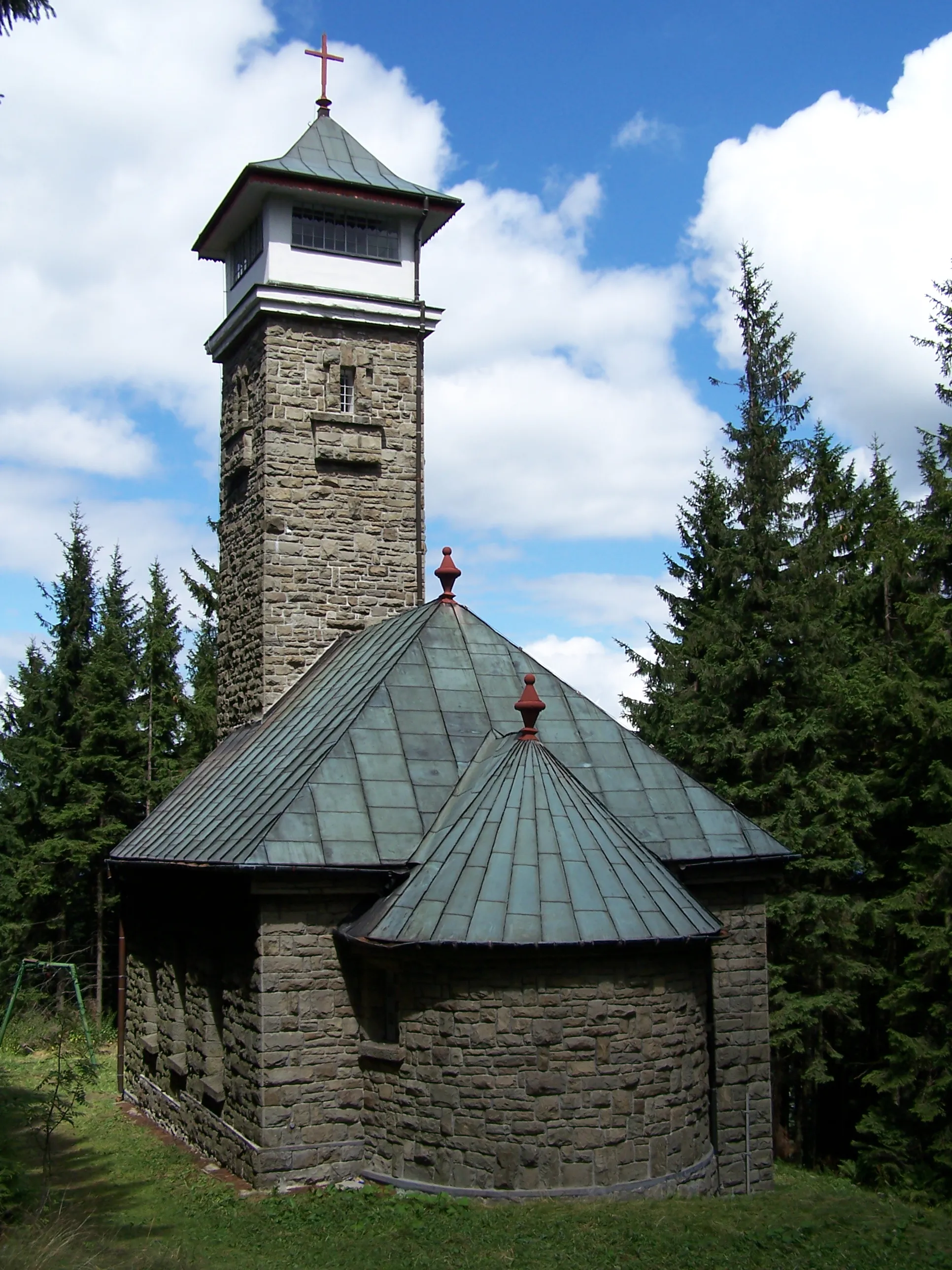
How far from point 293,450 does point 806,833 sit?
9.60 metres

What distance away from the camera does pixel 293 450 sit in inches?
615

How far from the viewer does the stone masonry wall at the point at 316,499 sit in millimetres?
15297

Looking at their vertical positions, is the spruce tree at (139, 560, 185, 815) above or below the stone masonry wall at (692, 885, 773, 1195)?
above

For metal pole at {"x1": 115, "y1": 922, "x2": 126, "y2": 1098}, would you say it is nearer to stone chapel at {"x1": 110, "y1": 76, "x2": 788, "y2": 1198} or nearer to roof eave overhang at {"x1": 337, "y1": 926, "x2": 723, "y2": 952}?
stone chapel at {"x1": 110, "y1": 76, "x2": 788, "y2": 1198}

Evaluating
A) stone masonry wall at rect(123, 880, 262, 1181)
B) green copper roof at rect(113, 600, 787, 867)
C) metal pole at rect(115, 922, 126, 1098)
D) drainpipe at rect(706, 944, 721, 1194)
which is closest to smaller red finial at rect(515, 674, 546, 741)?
green copper roof at rect(113, 600, 787, 867)

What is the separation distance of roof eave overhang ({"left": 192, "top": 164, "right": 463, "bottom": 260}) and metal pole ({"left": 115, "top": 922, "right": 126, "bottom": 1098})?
10.1m

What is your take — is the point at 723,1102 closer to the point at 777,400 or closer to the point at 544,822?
the point at 544,822

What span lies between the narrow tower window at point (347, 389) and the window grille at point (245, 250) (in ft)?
6.53

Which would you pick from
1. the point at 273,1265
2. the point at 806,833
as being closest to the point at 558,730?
the point at 273,1265

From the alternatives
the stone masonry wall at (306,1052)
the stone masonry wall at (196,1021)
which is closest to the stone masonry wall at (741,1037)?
the stone masonry wall at (306,1052)

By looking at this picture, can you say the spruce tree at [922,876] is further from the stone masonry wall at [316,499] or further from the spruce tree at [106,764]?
the spruce tree at [106,764]

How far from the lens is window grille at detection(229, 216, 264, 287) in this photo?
53.4 ft

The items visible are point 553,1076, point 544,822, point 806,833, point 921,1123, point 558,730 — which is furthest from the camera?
point 806,833

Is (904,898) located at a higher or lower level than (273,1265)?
higher
